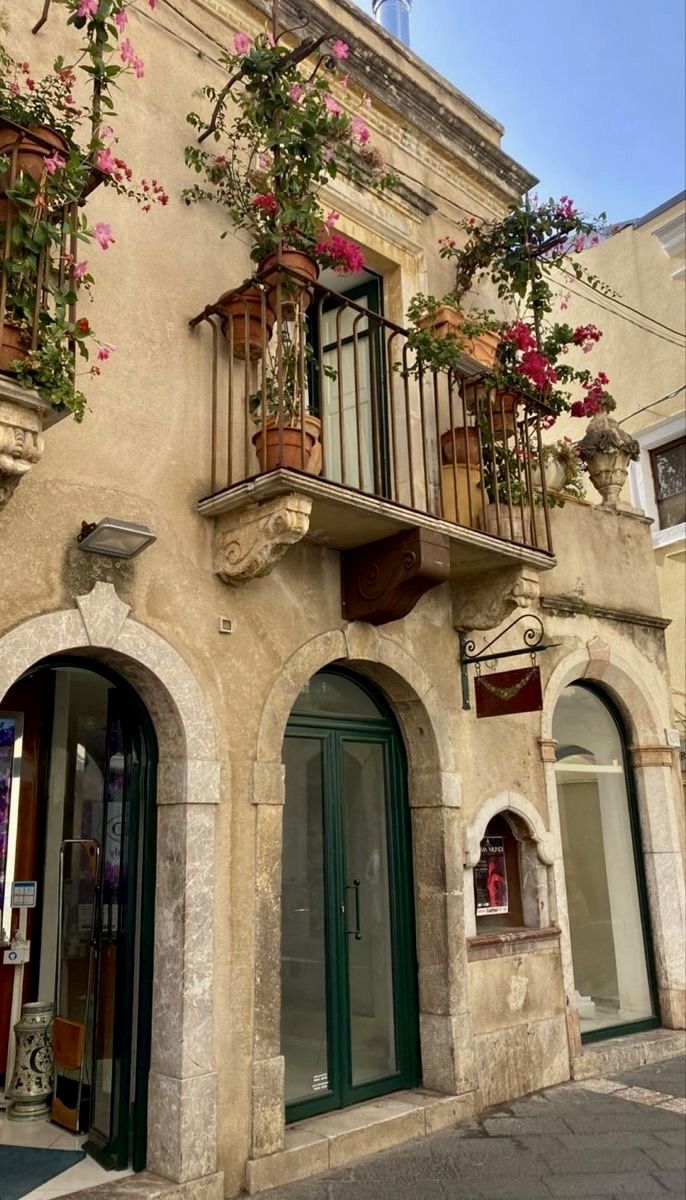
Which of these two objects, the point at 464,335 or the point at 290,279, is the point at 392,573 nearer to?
the point at 290,279

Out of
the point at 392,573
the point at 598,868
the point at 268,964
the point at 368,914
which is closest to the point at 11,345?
the point at 392,573

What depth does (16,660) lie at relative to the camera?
3.90m

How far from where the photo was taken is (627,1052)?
646 centimetres

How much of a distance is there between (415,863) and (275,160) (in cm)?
409

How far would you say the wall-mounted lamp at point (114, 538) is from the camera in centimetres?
409

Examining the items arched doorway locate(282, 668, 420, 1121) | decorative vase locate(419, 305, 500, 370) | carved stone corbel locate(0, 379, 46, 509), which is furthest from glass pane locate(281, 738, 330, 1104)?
decorative vase locate(419, 305, 500, 370)

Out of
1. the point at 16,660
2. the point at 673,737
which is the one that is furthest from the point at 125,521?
the point at 673,737

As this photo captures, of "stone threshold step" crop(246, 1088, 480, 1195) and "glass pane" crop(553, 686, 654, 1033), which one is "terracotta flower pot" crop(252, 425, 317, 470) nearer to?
"stone threshold step" crop(246, 1088, 480, 1195)

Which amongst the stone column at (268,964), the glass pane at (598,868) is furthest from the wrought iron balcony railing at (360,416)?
the glass pane at (598,868)

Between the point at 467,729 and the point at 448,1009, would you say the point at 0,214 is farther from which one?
the point at 448,1009

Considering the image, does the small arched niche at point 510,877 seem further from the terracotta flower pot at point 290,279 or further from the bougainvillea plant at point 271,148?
the bougainvillea plant at point 271,148

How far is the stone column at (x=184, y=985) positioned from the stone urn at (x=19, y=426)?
1593mm

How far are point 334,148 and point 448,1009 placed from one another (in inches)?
211

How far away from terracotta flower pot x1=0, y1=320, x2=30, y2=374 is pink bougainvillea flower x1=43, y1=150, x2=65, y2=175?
2.16ft
